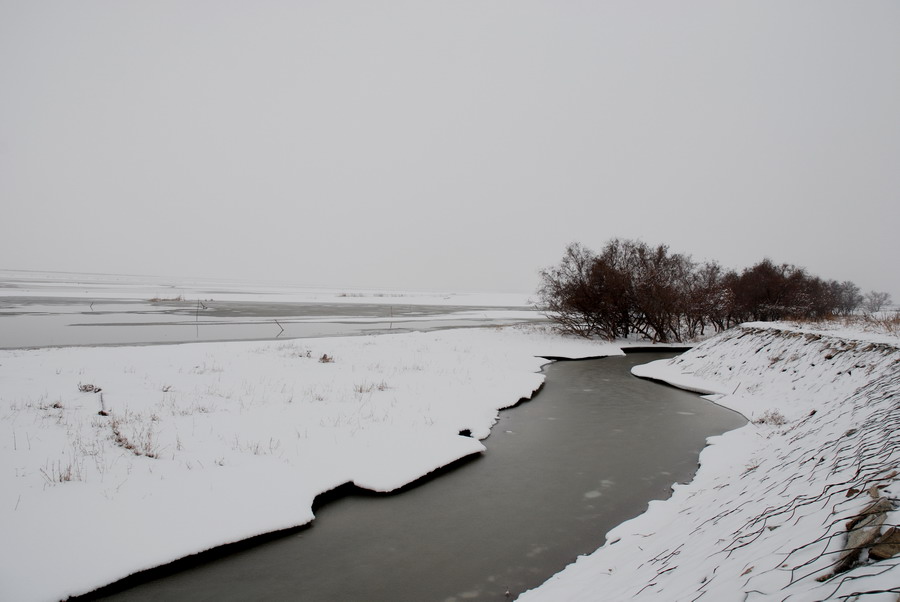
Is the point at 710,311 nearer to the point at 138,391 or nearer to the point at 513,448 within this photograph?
the point at 513,448

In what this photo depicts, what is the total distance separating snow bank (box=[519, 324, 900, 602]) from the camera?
2555 millimetres

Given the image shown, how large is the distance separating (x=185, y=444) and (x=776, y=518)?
350 inches

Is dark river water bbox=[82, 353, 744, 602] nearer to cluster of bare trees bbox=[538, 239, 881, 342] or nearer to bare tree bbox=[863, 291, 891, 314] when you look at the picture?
cluster of bare trees bbox=[538, 239, 881, 342]

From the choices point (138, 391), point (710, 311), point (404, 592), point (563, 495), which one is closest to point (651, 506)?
point (563, 495)

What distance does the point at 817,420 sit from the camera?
7.21 metres

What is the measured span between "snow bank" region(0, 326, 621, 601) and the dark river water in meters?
→ 0.42

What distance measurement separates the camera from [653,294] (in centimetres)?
2805

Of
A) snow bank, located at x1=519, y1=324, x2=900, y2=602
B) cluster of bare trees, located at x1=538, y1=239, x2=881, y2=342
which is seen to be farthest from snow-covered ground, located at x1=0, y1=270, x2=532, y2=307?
snow bank, located at x1=519, y1=324, x2=900, y2=602

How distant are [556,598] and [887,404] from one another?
5182 millimetres

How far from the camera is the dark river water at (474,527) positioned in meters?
5.03

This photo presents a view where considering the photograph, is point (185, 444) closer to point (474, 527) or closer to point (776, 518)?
point (474, 527)

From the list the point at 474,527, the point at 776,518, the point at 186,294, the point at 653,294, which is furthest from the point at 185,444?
the point at 186,294

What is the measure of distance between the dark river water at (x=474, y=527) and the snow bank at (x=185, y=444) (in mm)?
418

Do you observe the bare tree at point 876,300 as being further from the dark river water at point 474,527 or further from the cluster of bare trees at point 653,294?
the dark river water at point 474,527
